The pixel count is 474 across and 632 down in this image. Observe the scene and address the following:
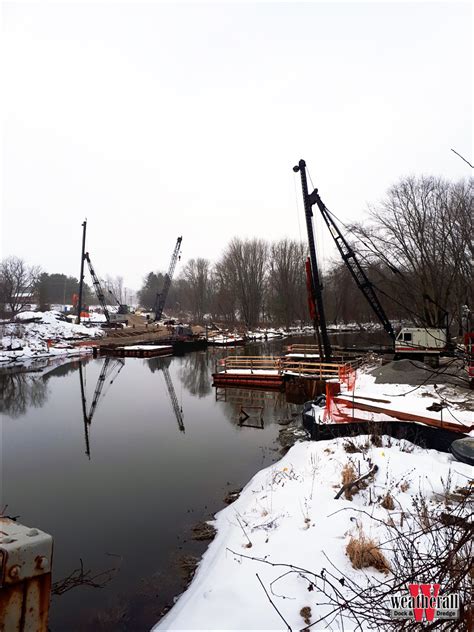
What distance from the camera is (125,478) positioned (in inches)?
394

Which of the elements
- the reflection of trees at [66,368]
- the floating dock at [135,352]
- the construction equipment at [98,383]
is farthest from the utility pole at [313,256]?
the floating dock at [135,352]

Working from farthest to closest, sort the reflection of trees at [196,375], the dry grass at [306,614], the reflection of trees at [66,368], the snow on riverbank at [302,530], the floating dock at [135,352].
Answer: the floating dock at [135,352] < the reflection of trees at [66,368] < the reflection of trees at [196,375] < the snow on riverbank at [302,530] < the dry grass at [306,614]

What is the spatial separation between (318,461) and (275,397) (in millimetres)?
11227

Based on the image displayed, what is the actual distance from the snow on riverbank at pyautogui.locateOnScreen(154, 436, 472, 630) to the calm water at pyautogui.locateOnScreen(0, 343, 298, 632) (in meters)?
0.85

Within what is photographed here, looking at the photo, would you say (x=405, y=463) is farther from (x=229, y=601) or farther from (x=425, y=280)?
(x=425, y=280)

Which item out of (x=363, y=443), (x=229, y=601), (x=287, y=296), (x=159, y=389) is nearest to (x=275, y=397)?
(x=159, y=389)

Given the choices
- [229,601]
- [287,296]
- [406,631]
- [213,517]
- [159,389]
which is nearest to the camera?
[406,631]

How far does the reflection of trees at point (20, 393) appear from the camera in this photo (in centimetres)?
1869

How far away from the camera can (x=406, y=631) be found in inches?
76.9

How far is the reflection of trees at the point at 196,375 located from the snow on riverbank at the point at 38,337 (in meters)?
15.8

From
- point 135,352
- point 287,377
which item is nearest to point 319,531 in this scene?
point 287,377

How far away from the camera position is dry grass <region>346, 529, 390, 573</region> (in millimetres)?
4406

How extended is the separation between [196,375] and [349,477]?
21298 mm

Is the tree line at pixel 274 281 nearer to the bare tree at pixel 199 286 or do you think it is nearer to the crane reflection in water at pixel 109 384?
the bare tree at pixel 199 286
